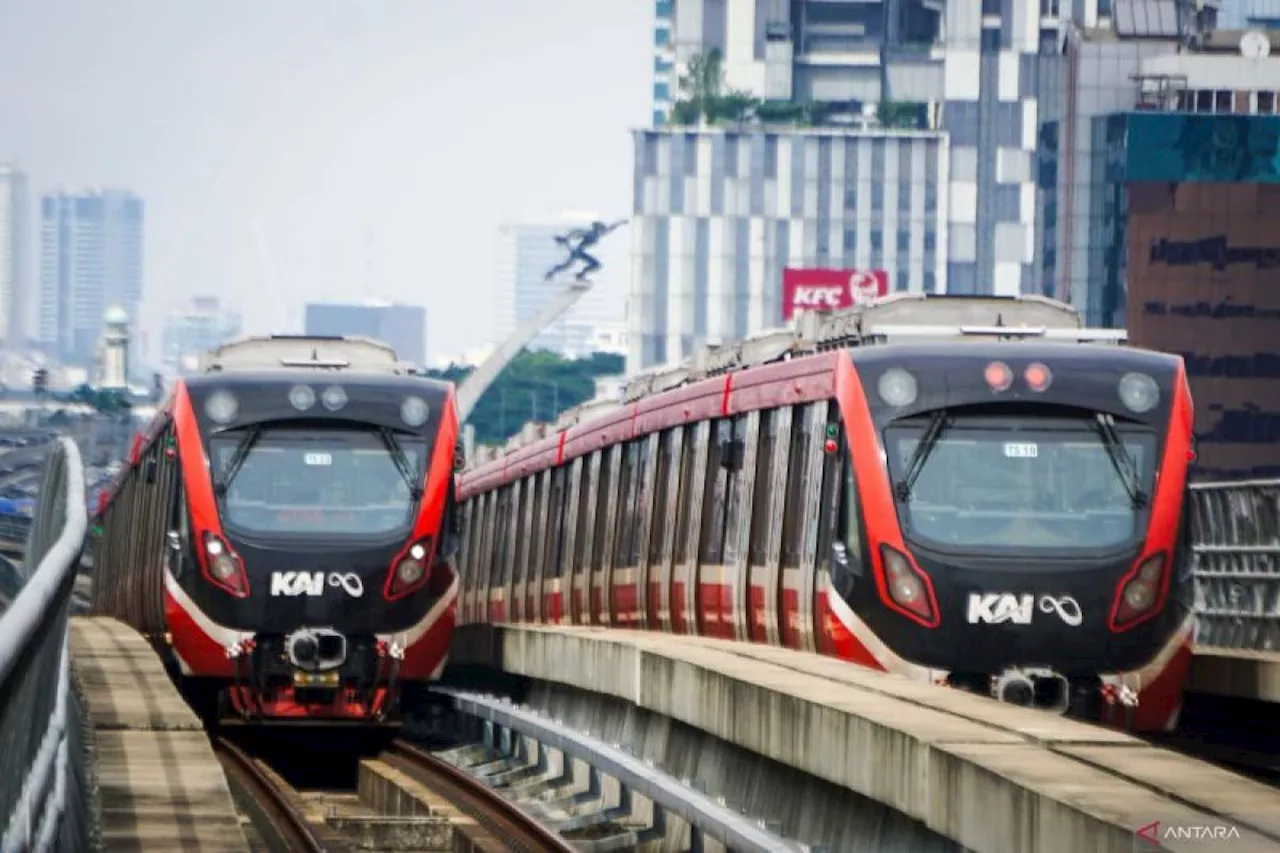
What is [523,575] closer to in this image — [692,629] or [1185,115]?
[692,629]

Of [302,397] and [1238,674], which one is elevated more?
[302,397]

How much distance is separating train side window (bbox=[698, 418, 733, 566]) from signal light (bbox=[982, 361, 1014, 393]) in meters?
4.38

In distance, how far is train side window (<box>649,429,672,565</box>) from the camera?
93.3 ft

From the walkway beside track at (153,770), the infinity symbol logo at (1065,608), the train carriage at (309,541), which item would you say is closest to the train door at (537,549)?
the train carriage at (309,541)

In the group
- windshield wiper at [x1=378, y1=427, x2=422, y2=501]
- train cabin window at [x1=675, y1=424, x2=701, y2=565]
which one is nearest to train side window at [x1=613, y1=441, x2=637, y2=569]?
train cabin window at [x1=675, y1=424, x2=701, y2=565]

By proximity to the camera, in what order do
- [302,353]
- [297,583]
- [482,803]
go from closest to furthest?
[482,803] → [297,583] → [302,353]

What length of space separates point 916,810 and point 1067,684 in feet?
25.4

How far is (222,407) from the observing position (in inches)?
1061

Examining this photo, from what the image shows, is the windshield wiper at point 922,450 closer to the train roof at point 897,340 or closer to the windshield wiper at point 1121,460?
the train roof at point 897,340

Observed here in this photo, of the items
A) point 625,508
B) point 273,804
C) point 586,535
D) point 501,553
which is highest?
point 625,508

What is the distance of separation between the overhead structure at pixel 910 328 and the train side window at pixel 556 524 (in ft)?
14.6

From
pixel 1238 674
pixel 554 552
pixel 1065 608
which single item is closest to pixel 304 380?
pixel 554 552

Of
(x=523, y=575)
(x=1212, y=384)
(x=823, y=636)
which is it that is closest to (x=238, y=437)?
(x=823, y=636)

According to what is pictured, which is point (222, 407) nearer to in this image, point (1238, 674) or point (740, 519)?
point (740, 519)
